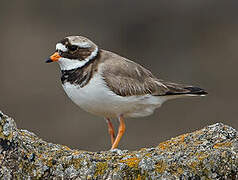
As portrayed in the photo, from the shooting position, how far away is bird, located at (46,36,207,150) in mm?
7844

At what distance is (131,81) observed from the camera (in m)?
8.28

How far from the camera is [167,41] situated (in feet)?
52.9

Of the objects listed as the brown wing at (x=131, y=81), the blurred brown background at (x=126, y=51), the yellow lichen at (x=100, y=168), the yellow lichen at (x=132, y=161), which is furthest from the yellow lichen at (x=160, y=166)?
the blurred brown background at (x=126, y=51)

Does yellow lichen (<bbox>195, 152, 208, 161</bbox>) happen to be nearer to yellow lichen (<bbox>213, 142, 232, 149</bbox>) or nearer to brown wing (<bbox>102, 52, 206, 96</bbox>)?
yellow lichen (<bbox>213, 142, 232, 149</bbox>)

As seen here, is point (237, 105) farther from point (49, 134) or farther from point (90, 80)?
point (90, 80)

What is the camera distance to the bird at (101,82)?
Result: 7.84 m

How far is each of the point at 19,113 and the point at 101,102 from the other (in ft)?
25.3

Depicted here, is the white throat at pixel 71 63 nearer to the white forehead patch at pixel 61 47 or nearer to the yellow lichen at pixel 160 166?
the white forehead patch at pixel 61 47

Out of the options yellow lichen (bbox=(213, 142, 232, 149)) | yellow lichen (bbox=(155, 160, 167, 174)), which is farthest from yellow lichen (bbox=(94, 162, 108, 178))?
yellow lichen (bbox=(213, 142, 232, 149))

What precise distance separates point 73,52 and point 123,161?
108 inches

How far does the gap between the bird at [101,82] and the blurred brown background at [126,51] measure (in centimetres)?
642

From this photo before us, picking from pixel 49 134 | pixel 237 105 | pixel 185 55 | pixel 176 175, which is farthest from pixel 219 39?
pixel 176 175

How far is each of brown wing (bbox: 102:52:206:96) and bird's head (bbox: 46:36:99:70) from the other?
27 centimetres

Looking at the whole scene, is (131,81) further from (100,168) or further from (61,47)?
(100,168)
